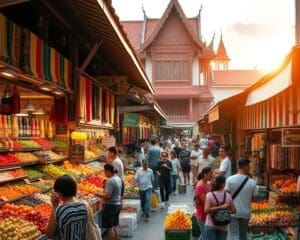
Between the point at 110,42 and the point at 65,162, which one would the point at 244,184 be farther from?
→ the point at 65,162

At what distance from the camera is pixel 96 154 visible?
44.9 ft

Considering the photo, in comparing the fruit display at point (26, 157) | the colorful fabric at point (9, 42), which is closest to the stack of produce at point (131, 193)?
the fruit display at point (26, 157)

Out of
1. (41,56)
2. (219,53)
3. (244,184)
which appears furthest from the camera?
(219,53)

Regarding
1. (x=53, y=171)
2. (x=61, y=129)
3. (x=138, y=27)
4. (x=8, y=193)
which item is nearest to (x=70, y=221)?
(x=8, y=193)

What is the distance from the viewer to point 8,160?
812cm

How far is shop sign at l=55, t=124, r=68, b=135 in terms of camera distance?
10.7m

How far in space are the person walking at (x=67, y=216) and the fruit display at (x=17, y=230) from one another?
1949mm

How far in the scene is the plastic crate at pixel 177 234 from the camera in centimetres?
848

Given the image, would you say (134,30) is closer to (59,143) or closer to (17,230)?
(59,143)

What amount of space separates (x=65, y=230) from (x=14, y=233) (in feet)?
7.07

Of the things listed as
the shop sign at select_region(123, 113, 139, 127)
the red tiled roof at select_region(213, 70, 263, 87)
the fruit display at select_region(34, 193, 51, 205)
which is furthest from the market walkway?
the red tiled roof at select_region(213, 70, 263, 87)

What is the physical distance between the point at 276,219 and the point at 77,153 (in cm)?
455

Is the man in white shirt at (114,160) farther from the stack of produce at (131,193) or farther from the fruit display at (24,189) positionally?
the stack of produce at (131,193)

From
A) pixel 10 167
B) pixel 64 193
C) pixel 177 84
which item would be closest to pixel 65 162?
pixel 10 167
